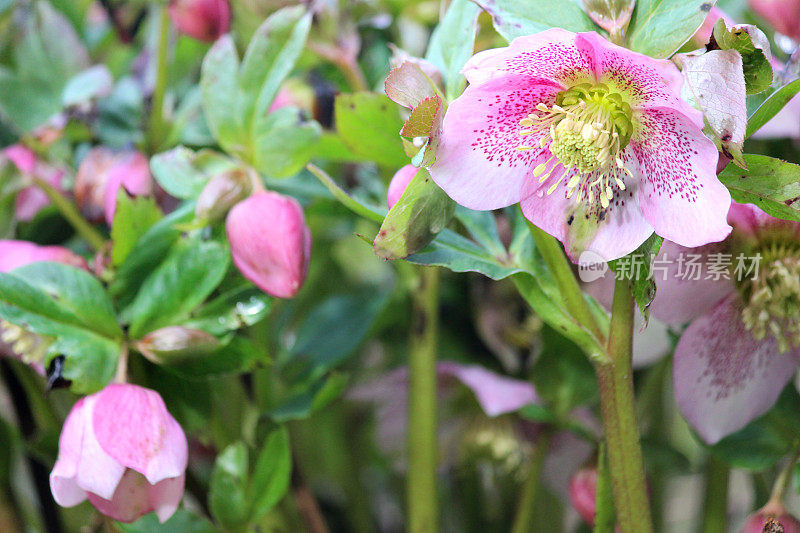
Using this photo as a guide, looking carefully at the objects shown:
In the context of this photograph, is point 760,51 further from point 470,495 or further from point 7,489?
point 7,489

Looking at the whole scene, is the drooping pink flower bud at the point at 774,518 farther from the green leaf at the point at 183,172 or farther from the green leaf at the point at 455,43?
the green leaf at the point at 183,172

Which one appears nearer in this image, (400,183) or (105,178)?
(400,183)

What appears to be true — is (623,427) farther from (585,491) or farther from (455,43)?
(455,43)

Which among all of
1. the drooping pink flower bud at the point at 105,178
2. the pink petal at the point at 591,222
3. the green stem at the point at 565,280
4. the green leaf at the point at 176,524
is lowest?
the green leaf at the point at 176,524

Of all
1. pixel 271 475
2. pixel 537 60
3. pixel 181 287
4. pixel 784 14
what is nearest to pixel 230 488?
pixel 271 475

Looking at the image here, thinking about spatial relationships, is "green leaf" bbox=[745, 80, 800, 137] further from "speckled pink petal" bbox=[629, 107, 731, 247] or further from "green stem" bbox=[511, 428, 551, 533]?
"green stem" bbox=[511, 428, 551, 533]

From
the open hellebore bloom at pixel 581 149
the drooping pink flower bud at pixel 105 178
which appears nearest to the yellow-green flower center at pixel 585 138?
the open hellebore bloom at pixel 581 149
